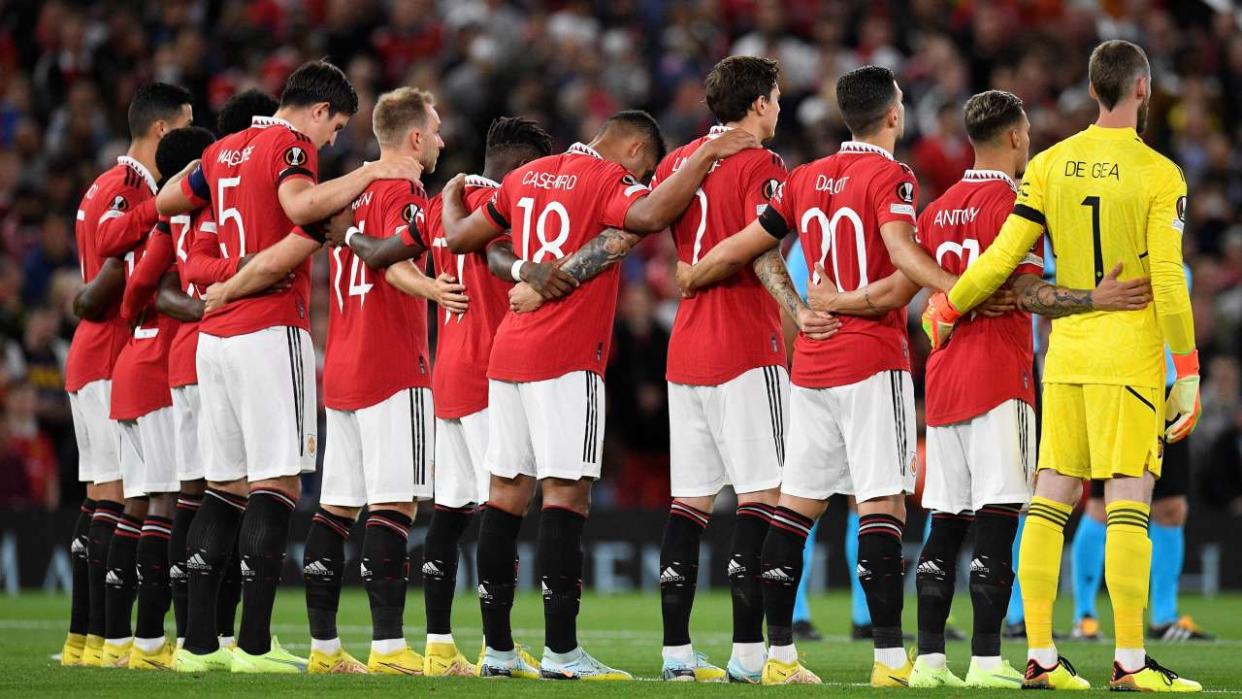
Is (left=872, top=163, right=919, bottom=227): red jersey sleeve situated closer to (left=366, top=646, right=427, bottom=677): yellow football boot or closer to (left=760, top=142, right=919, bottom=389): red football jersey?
(left=760, top=142, right=919, bottom=389): red football jersey

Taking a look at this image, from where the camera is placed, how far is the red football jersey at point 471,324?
929 cm

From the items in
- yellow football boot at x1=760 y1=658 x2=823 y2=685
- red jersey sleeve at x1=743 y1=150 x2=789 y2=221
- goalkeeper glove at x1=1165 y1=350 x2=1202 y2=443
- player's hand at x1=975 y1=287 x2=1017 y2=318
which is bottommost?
yellow football boot at x1=760 y1=658 x2=823 y2=685

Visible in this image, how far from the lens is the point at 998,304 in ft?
27.1

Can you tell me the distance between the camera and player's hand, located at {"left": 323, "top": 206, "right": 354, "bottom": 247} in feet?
30.5

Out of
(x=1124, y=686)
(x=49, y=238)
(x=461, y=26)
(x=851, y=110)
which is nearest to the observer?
(x=1124, y=686)

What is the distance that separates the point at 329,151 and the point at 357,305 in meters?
10.9

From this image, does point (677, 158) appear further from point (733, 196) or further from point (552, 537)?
point (552, 537)

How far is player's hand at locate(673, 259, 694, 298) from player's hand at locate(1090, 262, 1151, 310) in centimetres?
200

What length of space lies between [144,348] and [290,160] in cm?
162

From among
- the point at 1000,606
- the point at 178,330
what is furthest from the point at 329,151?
the point at 1000,606

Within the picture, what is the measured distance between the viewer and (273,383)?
9172 mm

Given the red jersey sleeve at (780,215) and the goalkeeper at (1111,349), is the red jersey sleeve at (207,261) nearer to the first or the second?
the red jersey sleeve at (780,215)

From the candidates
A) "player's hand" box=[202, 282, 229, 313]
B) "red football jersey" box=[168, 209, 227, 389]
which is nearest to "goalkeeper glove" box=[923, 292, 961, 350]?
"player's hand" box=[202, 282, 229, 313]

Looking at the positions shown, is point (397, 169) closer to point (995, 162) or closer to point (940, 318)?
point (940, 318)
